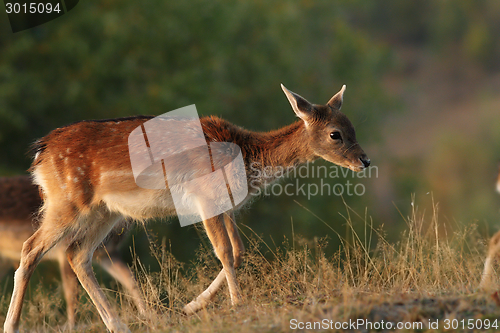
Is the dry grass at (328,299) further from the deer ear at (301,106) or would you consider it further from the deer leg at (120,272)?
the deer ear at (301,106)

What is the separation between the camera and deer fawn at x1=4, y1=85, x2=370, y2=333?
5.84 m

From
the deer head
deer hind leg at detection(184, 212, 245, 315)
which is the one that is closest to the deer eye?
the deer head

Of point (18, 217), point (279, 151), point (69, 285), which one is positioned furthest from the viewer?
point (18, 217)

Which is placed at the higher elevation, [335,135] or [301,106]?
[301,106]

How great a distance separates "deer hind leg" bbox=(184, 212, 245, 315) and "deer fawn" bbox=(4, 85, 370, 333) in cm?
1

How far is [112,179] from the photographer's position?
5820mm

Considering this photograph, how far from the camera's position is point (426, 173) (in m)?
38.0

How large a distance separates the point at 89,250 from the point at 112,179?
1.02 meters

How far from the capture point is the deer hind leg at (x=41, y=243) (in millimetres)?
5750

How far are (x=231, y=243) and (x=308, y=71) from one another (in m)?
14.9

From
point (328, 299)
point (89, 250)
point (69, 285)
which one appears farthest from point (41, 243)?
point (328, 299)

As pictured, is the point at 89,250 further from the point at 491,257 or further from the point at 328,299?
the point at 491,257

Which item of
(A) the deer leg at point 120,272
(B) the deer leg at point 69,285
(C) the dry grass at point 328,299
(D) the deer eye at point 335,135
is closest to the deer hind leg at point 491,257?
(C) the dry grass at point 328,299

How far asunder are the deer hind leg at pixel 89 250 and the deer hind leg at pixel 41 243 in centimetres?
23
